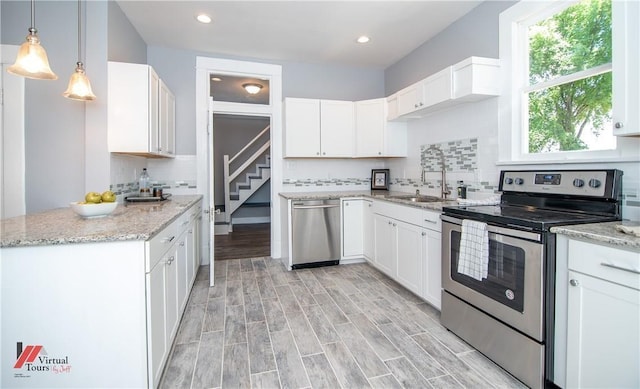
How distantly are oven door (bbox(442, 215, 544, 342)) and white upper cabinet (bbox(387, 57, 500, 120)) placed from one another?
1257 mm

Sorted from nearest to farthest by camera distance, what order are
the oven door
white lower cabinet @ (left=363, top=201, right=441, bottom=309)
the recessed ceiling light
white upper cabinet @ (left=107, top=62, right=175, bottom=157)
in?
the oven door, white lower cabinet @ (left=363, top=201, right=441, bottom=309), white upper cabinet @ (left=107, top=62, right=175, bottom=157), the recessed ceiling light

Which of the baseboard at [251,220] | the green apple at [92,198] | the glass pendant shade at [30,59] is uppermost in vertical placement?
the glass pendant shade at [30,59]

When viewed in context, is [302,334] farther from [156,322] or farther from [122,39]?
[122,39]

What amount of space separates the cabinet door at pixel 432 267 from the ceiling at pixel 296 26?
2.17 m

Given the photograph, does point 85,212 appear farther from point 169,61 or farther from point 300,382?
point 169,61

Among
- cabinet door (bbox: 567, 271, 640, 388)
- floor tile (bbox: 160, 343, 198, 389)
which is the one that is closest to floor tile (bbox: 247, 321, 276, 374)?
floor tile (bbox: 160, 343, 198, 389)

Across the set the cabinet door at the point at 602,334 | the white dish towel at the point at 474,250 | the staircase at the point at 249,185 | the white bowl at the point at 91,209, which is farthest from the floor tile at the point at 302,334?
the staircase at the point at 249,185

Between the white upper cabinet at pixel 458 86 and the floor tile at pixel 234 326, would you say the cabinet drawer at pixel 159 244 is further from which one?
the white upper cabinet at pixel 458 86

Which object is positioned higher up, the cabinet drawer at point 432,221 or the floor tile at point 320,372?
the cabinet drawer at point 432,221

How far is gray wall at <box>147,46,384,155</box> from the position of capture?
12.9ft

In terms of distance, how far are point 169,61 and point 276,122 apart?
5.01 feet

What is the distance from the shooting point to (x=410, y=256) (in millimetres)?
2908

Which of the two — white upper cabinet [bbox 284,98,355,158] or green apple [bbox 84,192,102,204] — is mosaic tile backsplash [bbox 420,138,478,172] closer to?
white upper cabinet [bbox 284,98,355,158]

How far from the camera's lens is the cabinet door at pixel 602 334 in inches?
51.6
